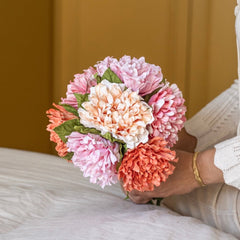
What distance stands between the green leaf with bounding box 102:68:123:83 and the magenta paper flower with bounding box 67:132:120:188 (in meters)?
0.13

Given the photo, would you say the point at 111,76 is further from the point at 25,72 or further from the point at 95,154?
the point at 25,72

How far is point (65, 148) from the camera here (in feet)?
3.52

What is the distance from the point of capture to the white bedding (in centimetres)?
91

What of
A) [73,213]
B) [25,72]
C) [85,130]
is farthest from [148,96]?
[25,72]

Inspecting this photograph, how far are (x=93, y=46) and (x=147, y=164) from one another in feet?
9.69

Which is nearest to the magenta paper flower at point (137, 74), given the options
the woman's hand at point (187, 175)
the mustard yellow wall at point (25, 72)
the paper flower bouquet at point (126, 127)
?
the paper flower bouquet at point (126, 127)

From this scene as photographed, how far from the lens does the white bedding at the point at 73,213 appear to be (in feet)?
2.98

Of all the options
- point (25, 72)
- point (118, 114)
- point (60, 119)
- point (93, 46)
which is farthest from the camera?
point (93, 46)

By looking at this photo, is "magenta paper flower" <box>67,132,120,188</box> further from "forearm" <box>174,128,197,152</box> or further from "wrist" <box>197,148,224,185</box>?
"forearm" <box>174,128,197,152</box>

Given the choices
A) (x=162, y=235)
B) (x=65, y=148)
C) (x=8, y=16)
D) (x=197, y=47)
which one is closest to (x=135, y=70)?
(x=65, y=148)

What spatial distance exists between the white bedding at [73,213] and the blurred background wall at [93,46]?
1.71m

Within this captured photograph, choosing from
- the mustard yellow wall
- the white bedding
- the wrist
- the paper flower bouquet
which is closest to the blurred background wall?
the mustard yellow wall

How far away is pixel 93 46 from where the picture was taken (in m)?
3.81

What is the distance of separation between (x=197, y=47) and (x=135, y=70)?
220 cm
